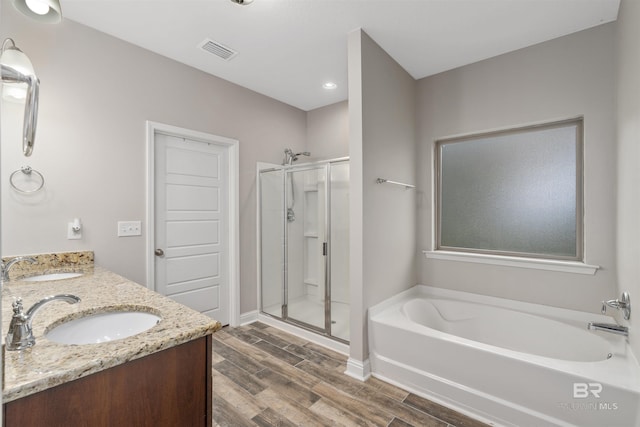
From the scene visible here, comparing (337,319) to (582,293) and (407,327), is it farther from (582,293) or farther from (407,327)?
(582,293)

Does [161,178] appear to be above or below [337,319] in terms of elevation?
above

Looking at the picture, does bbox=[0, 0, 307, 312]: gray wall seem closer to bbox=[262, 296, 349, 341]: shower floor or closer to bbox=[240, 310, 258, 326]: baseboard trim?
bbox=[240, 310, 258, 326]: baseboard trim

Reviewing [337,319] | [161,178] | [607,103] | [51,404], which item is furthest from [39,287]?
[607,103]

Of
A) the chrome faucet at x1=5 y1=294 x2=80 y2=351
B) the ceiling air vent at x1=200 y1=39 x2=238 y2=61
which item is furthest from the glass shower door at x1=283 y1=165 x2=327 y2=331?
the chrome faucet at x1=5 y1=294 x2=80 y2=351

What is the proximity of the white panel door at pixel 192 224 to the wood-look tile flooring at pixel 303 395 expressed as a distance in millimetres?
621

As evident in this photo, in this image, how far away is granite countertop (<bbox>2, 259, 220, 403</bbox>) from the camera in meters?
0.86

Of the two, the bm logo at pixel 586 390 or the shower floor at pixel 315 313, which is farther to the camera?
the shower floor at pixel 315 313

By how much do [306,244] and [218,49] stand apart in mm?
2011

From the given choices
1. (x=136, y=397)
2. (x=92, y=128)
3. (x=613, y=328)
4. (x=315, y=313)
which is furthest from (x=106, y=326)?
(x=613, y=328)

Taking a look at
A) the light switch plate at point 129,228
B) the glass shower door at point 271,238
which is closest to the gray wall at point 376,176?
the glass shower door at point 271,238

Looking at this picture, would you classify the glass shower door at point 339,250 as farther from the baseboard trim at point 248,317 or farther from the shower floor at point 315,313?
the baseboard trim at point 248,317

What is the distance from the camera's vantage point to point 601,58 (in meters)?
2.33

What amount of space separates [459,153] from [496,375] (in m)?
1.99

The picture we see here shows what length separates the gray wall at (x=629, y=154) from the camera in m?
1.63
